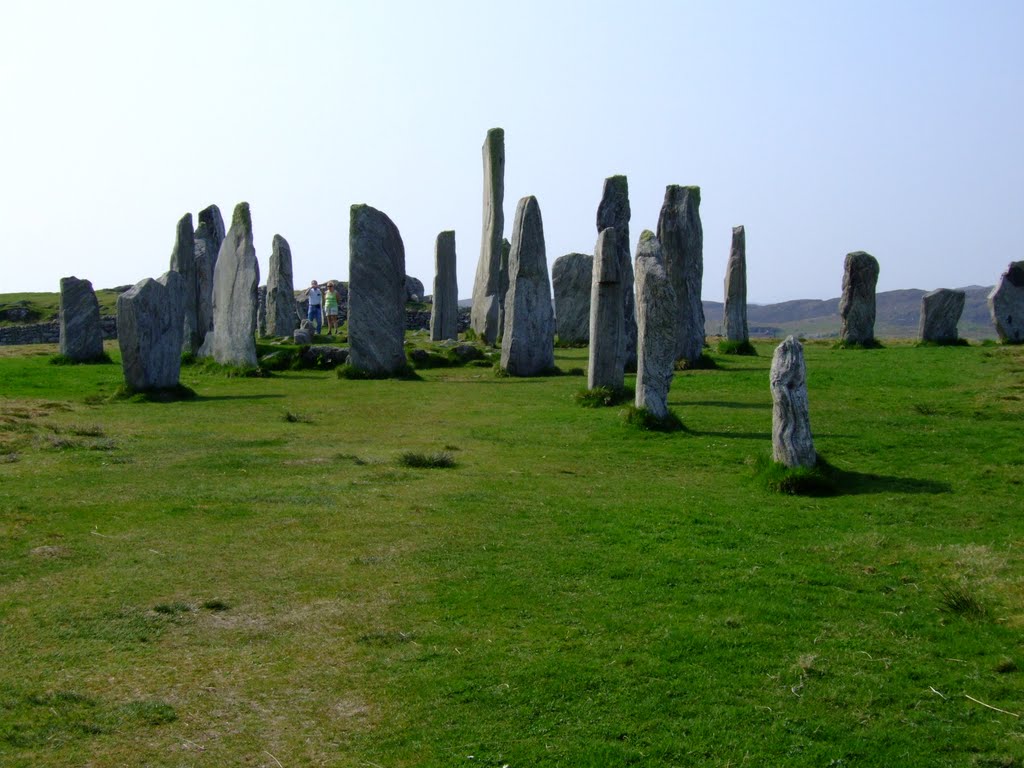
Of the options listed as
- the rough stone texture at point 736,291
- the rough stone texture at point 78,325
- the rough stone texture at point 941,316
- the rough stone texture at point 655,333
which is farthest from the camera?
the rough stone texture at point 941,316

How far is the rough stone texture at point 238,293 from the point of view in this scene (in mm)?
23016

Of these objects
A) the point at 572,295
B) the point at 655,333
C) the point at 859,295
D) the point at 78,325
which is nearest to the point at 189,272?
the point at 78,325

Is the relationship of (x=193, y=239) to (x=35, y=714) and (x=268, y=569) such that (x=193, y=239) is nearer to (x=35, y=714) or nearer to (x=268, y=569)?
(x=268, y=569)

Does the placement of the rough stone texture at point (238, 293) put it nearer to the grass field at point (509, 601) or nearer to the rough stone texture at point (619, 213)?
the rough stone texture at point (619, 213)

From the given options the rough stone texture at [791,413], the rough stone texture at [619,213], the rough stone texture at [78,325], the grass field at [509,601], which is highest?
the rough stone texture at [619,213]

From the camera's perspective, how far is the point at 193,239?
2773 cm

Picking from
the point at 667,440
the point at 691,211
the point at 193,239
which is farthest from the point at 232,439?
the point at 193,239

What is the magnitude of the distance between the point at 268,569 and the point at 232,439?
649 centimetres

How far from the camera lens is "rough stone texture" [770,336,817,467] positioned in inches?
454

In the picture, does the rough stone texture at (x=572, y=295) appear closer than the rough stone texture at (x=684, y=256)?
No

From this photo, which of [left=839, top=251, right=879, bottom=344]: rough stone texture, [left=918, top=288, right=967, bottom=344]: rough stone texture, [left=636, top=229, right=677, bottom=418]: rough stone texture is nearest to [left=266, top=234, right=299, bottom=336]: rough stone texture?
[left=839, top=251, right=879, bottom=344]: rough stone texture

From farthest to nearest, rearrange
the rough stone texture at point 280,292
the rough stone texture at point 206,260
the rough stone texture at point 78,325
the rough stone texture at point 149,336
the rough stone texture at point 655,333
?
the rough stone texture at point 280,292 < the rough stone texture at point 206,260 < the rough stone texture at point 78,325 < the rough stone texture at point 149,336 < the rough stone texture at point 655,333

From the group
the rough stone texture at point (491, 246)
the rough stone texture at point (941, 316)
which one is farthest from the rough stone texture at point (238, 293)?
the rough stone texture at point (941, 316)

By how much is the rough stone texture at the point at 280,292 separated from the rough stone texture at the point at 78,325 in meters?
9.59
